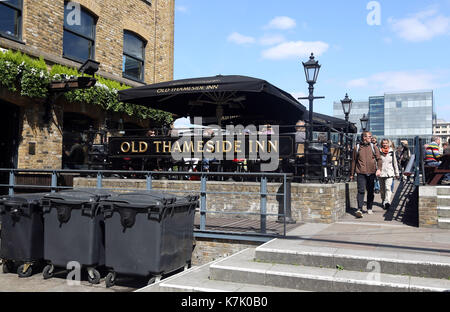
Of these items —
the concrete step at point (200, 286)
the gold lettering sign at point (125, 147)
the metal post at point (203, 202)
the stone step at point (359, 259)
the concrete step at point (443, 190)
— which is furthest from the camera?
the gold lettering sign at point (125, 147)

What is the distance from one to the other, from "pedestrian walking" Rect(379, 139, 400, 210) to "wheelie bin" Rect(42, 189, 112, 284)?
649cm

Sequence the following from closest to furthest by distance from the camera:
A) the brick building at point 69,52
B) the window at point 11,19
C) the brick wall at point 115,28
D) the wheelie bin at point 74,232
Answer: the wheelie bin at point 74,232 < the window at point 11,19 < the brick building at point 69,52 < the brick wall at point 115,28

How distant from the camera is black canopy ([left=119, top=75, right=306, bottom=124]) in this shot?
8.59 m

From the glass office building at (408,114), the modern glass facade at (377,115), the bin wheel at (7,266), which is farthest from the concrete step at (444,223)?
the modern glass facade at (377,115)

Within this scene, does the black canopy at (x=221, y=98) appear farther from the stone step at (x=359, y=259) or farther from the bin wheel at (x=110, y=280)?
the bin wheel at (x=110, y=280)

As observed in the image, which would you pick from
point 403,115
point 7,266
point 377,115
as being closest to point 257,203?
point 7,266

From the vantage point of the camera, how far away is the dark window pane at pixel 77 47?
12562 mm

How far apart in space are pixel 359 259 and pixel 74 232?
408cm

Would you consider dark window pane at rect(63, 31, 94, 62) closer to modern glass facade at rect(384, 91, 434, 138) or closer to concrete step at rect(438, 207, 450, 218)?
concrete step at rect(438, 207, 450, 218)

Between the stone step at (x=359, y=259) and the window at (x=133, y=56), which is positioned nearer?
the stone step at (x=359, y=259)

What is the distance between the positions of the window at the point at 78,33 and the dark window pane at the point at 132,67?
1.65 metres

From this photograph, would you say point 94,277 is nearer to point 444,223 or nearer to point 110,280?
point 110,280

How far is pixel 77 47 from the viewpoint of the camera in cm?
1291

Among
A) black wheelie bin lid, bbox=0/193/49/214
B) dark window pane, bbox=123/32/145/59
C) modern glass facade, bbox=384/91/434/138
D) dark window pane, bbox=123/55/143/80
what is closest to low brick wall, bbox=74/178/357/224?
black wheelie bin lid, bbox=0/193/49/214
